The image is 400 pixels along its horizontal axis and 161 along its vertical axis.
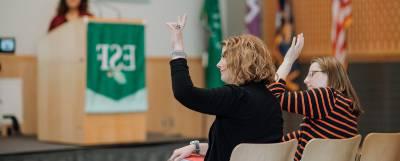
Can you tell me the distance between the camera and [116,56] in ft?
20.8

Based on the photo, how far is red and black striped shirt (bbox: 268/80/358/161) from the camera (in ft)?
11.8

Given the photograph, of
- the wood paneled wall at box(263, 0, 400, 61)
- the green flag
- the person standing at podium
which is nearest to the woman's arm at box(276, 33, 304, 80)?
the wood paneled wall at box(263, 0, 400, 61)

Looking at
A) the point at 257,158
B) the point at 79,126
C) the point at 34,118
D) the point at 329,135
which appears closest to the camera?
the point at 257,158

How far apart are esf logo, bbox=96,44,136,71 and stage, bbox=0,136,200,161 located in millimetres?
716

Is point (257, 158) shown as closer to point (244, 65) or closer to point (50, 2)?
point (244, 65)

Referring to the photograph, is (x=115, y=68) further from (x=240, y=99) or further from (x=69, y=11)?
(x=240, y=99)

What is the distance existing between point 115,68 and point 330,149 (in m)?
3.35

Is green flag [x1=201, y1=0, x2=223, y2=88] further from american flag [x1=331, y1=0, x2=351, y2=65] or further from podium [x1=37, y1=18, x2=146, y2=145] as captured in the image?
podium [x1=37, y1=18, x2=146, y2=145]

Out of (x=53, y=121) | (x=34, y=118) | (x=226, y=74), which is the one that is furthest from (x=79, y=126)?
(x=226, y=74)

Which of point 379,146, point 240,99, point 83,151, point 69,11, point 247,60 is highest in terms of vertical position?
point 69,11

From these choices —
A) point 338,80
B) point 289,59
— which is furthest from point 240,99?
point 338,80

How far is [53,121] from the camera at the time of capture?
6613 mm

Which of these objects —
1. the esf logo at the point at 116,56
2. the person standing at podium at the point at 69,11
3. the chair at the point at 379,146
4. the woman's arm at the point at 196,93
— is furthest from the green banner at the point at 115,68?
the woman's arm at the point at 196,93

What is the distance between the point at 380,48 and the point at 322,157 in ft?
13.0
